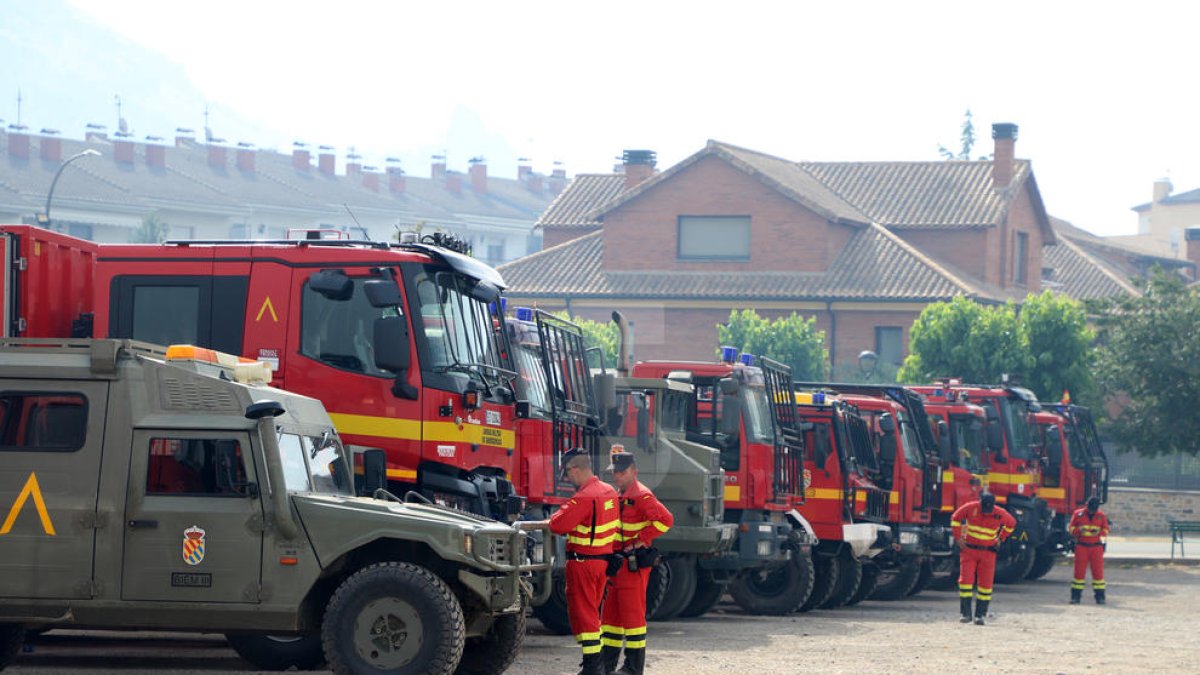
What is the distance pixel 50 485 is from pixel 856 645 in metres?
8.19

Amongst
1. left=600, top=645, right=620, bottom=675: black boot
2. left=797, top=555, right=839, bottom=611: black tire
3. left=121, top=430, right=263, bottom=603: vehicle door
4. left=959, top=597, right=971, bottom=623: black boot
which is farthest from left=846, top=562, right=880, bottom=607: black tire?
left=121, top=430, right=263, bottom=603: vehicle door

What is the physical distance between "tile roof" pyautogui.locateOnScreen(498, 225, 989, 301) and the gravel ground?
34147 millimetres

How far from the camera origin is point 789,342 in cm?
5309

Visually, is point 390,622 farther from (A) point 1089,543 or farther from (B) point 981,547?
(A) point 1089,543

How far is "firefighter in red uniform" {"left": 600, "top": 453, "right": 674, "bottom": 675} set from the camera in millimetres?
13287

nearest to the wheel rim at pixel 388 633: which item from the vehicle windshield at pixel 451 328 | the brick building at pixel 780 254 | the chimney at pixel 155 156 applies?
the vehicle windshield at pixel 451 328

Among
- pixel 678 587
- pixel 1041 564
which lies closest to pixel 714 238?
pixel 1041 564

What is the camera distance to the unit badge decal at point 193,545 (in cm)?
1195

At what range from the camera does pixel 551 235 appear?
7069 cm

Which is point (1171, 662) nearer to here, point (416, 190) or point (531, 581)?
point (531, 581)

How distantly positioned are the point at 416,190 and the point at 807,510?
81.0m

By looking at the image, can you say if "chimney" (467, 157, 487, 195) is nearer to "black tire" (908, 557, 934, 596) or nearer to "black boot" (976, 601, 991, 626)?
"black tire" (908, 557, 934, 596)

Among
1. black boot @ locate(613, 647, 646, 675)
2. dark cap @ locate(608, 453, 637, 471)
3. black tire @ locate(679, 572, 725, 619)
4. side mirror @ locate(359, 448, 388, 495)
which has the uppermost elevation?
dark cap @ locate(608, 453, 637, 471)

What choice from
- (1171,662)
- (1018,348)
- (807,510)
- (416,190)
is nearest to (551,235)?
(1018,348)
